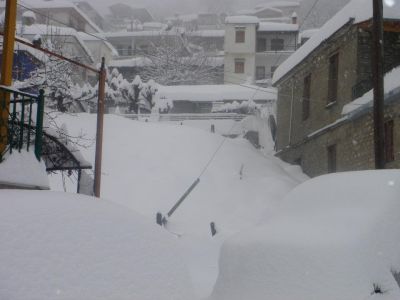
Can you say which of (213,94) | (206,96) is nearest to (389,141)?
(213,94)

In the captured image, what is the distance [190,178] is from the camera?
18906mm

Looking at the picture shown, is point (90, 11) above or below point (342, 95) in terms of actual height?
above

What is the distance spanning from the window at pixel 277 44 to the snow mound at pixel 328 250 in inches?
1794

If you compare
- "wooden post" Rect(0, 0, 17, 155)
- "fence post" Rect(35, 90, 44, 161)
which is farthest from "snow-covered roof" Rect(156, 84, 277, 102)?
"fence post" Rect(35, 90, 44, 161)

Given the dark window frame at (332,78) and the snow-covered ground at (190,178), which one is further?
the dark window frame at (332,78)

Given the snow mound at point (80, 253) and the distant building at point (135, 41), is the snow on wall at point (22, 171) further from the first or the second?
the distant building at point (135, 41)

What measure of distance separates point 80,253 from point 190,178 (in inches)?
612

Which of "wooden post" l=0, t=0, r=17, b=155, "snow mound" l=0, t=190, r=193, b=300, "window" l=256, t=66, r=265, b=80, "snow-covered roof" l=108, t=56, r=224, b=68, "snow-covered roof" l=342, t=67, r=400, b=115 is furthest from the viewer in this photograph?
"snow-covered roof" l=108, t=56, r=224, b=68

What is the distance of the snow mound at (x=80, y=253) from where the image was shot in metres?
3.06

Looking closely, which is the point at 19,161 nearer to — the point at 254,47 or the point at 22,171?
the point at 22,171

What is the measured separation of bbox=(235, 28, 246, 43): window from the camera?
161 ft

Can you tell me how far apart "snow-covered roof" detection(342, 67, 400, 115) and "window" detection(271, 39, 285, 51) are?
35.2m

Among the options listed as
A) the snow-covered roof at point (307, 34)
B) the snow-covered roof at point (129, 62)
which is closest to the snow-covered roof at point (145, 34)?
the snow-covered roof at point (129, 62)

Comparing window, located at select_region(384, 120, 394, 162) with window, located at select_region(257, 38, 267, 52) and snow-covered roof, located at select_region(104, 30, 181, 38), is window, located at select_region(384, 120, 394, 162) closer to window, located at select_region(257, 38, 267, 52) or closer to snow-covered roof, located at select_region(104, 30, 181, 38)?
window, located at select_region(257, 38, 267, 52)
